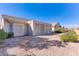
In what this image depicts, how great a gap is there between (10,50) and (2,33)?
0.67m

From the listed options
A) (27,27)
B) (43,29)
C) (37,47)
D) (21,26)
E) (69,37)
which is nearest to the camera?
(37,47)

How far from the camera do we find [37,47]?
3.80 m

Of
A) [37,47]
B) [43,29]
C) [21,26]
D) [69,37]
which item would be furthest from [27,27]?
[69,37]

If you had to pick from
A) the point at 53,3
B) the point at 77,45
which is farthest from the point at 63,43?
the point at 53,3

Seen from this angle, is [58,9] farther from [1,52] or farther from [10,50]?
[1,52]

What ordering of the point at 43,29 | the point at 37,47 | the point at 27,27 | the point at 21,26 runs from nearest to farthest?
the point at 37,47
the point at 43,29
the point at 21,26
the point at 27,27

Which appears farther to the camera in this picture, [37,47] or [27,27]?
[27,27]

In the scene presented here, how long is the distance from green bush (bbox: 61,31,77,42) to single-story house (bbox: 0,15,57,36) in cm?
62

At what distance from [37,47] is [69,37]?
46.8 inches

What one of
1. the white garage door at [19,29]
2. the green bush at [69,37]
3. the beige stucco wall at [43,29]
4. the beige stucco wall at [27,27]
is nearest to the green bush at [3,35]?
the beige stucco wall at [27,27]

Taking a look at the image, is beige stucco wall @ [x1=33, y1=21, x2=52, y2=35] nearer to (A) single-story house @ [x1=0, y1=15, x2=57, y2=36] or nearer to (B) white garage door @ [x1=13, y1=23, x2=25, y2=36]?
(A) single-story house @ [x1=0, y1=15, x2=57, y2=36]

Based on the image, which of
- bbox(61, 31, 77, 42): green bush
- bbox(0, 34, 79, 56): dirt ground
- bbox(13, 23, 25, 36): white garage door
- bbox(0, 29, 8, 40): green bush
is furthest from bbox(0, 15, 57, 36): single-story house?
bbox(61, 31, 77, 42): green bush

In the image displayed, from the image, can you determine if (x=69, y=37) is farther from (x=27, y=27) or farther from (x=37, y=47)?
(x=27, y=27)

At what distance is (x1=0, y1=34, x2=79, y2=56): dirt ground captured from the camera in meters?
3.62
